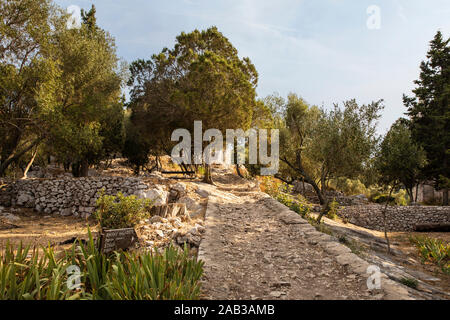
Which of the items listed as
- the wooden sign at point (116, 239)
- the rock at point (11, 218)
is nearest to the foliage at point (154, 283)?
the wooden sign at point (116, 239)

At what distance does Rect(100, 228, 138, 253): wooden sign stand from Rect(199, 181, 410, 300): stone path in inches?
55.0

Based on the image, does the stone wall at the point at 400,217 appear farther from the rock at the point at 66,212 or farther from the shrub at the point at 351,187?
the rock at the point at 66,212

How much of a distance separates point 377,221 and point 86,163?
65.6ft

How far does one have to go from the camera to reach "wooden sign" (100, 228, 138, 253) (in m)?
4.32

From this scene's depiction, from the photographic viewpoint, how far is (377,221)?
17125 millimetres

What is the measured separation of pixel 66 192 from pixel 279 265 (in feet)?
36.1

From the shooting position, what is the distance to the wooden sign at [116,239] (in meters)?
4.32

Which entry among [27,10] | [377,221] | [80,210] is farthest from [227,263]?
[377,221]

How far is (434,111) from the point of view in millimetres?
22297

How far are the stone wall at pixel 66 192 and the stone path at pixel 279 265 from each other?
5.56m

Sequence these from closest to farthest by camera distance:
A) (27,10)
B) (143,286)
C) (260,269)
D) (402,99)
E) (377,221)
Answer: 1. (143,286)
2. (260,269)
3. (27,10)
4. (377,221)
5. (402,99)

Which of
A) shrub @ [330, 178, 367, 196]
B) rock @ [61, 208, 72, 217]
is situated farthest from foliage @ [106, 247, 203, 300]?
shrub @ [330, 178, 367, 196]

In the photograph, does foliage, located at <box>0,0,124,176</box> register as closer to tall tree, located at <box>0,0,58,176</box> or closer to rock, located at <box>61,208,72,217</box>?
tall tree, located at <box>0,0,58,176</box>

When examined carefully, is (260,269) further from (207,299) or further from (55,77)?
(55,77)
